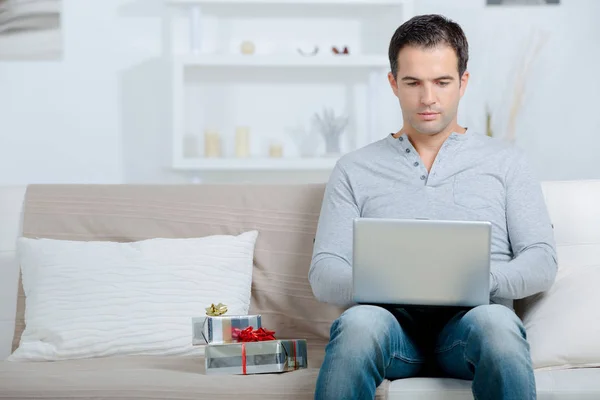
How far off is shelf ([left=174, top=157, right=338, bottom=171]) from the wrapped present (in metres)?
1.85

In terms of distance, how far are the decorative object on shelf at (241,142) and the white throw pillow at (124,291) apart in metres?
1.50

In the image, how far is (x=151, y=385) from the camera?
182cm

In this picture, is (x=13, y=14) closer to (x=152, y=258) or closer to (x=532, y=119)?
(x=152, y=258)

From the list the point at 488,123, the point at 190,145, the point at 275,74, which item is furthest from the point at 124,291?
the point at 488,123

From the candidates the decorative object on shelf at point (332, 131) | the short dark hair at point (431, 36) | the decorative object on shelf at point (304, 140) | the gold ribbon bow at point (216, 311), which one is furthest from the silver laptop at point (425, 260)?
the decorative object on shelf at point (304, 140)

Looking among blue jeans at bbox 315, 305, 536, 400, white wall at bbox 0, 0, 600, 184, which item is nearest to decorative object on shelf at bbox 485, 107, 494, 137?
white wall at bbox 0, 0, 600, 184

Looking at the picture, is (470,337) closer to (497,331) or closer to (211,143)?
(497,331)

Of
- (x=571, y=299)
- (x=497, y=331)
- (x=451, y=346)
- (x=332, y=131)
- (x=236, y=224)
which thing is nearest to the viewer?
(x=497, y=331)

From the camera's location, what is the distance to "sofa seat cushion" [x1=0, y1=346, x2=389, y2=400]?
1.79 m

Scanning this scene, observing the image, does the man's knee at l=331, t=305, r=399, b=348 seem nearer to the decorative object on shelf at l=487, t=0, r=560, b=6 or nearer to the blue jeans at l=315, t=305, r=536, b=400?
the blue jeans at l=315, t=305, r=536, b=400

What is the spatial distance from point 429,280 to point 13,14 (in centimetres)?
279

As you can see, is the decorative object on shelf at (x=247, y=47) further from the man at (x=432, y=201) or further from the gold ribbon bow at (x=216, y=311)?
the gold ribbon bow at (x=216, y=311)

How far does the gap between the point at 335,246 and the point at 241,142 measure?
6.06 feet

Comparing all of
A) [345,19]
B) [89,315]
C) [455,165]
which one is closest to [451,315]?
[455,165]
